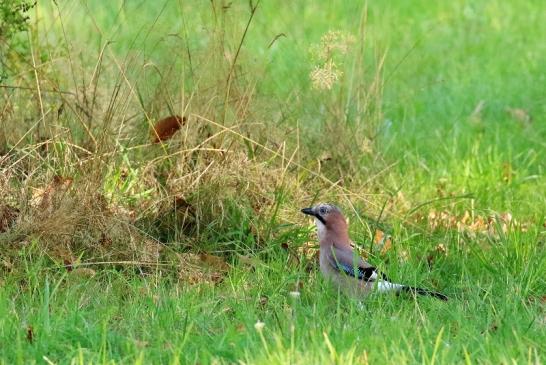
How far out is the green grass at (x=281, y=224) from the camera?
177 inches

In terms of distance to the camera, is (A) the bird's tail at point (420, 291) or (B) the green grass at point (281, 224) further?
(A) the bird's tail at point (420, 291)

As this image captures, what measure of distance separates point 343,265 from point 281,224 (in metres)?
0.95

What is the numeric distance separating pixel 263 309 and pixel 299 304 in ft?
0.49

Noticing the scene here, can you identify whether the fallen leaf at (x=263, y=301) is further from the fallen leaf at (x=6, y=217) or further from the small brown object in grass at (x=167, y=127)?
the small brown object in grass at (x=167, y=127)

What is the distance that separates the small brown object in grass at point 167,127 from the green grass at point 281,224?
8 centimetres

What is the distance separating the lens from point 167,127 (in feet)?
21.2

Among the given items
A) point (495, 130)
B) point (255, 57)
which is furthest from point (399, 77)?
point (255, 57)

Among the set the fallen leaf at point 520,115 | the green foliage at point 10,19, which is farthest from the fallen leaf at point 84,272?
the fallen leaf at point 520,115

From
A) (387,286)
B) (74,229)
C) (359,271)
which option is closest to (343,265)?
(359,271)

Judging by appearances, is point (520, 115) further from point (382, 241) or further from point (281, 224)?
point (281, 224)

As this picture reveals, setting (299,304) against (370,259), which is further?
(370,259)

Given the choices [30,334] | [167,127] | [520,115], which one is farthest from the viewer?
[520,115]

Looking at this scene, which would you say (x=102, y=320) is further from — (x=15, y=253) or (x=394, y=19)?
(x=394, y=19)

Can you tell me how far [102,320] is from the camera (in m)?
4.74
